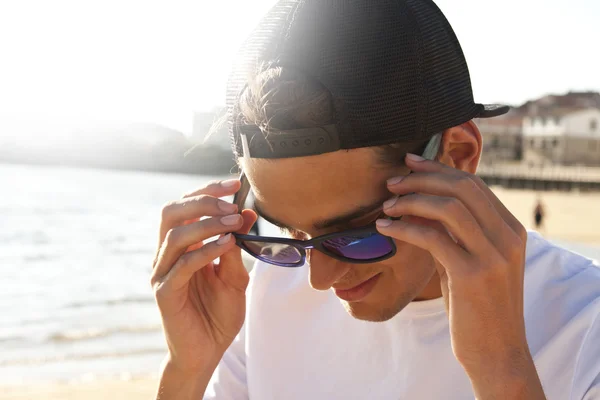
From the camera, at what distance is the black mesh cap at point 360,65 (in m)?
1.78

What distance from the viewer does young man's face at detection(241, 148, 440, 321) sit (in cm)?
188

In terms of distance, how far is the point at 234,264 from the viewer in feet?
7.57

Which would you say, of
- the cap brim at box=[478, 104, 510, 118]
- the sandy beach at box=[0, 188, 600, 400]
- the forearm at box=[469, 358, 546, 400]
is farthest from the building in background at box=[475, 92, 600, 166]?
the forearm at box=[469, 358, 546, 400]

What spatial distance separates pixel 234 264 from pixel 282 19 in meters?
0.87

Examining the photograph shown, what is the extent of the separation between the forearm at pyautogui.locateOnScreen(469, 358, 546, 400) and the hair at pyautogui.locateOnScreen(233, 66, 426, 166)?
64 cm

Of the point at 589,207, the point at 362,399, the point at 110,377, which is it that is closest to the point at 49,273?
the point at 110,377

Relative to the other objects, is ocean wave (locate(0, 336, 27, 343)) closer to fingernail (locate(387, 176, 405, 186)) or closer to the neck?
the neck

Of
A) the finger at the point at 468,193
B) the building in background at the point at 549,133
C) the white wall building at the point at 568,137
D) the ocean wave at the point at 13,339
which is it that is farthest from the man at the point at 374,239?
the white wall building at the point at 568,137

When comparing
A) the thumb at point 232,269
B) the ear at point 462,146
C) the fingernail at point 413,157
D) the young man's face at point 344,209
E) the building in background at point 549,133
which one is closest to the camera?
the fingernail at point 413,157

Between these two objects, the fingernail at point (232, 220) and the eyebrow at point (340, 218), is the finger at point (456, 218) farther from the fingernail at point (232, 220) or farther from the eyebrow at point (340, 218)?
the fingernail at point (232, 220)

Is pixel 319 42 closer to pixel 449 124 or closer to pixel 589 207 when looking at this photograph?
pixel 449 124

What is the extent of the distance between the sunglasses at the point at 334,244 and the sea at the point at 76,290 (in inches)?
14.0

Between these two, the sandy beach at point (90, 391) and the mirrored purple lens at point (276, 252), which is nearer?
the mirrored purple lens at point (276, 252)

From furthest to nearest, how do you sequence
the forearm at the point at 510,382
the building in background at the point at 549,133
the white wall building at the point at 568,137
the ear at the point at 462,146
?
1. the building in background at the point at 549,133
2. the white wall building at the point at 568,137
3. the ear at the point at 462,146
4. the forearm at the point at 510,382
